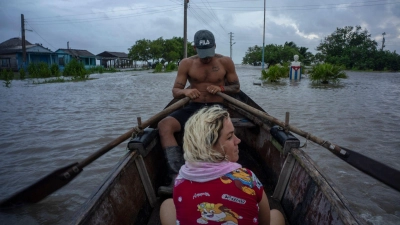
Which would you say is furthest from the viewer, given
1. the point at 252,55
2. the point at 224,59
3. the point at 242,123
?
the point at 252,55

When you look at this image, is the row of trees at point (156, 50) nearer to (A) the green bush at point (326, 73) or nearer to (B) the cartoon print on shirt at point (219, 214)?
(A) the green bush at point (326, 73)

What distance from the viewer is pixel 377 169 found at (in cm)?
222

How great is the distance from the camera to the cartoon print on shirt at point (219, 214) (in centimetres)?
125

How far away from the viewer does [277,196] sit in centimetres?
256

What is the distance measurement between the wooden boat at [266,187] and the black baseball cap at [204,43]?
1066mm

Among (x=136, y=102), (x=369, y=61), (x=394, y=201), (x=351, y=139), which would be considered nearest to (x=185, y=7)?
(x=136, y=102)

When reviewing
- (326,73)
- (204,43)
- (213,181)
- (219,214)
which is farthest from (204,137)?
(326,73)

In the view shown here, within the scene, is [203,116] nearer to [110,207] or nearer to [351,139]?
[110,207]

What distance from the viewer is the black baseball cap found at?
3402 mm

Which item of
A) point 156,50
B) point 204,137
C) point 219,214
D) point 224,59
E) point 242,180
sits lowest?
point 219,214

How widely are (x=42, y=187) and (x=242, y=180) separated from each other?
1783 millimetres

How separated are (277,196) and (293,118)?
5.29 m

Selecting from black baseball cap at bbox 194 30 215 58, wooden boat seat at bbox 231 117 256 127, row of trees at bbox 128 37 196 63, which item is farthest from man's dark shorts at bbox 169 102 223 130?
row of trees at bbox 128 37 196 63

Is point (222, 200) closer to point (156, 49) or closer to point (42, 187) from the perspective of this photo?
point (42, 187)
